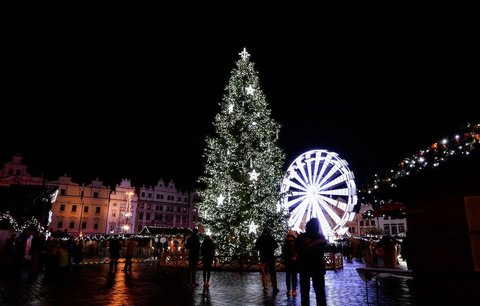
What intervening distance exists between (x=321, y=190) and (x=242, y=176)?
10939 mm

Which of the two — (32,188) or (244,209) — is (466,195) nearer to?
(244,209)

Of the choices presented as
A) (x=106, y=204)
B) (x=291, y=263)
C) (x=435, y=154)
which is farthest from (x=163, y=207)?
(x=435, y=154)

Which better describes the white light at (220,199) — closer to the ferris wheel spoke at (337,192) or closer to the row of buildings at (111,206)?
the ferris wheel spoke at (337,192)

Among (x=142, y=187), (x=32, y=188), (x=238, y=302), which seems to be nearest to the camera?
(x=238, y=302)

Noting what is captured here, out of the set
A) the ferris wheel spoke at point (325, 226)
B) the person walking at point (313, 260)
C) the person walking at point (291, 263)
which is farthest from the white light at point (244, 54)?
the person walking at point (313, 260)

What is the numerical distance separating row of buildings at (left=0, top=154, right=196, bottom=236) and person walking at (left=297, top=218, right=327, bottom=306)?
1625 inches

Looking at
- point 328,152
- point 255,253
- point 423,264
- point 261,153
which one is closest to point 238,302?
point 423,264

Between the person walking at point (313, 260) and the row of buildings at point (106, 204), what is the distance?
41.3 m

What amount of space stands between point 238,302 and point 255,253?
13208 millimetres

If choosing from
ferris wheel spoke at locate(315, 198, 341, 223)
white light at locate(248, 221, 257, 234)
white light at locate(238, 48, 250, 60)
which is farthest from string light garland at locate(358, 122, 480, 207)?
ferris wheel spoke at locate(315, 198, 341, 223)

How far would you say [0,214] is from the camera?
71.5 ft

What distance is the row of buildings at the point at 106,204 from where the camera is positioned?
61.8 metres

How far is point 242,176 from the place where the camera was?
23828mm

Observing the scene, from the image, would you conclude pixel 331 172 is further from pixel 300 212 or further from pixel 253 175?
pixel 253 175
